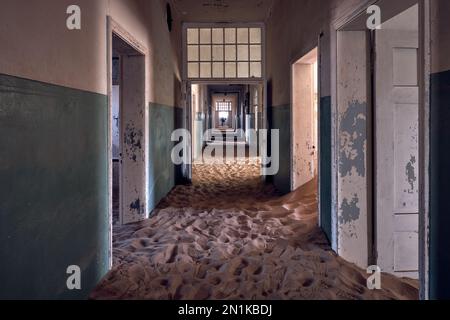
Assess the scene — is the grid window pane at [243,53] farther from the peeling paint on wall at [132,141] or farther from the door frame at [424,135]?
the door frame at [424,135]

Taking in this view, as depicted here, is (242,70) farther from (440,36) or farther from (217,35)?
(440,36)

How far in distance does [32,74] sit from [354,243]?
2.62m

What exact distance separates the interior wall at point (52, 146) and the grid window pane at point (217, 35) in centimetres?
434

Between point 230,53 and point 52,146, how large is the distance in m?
5.82

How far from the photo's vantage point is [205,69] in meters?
7.44

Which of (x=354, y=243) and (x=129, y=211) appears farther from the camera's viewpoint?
(x=129, y=211)

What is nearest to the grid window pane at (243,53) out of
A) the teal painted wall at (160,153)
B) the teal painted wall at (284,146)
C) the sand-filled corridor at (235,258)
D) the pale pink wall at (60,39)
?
the teal painted wall at (284,146)

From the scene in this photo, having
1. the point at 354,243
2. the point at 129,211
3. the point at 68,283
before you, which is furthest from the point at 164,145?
the point at 68,283

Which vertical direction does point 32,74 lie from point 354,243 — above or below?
above

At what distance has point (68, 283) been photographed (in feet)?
7.31

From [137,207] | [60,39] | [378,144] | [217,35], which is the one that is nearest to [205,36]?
[217,35]

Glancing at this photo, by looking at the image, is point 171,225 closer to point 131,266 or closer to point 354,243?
point 131,266

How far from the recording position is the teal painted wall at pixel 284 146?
539 centimetres

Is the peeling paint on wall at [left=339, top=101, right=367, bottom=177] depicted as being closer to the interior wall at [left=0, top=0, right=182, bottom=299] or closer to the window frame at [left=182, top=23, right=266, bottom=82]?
the interior wall at [left=0, top=0, right=182, bottom=299]
